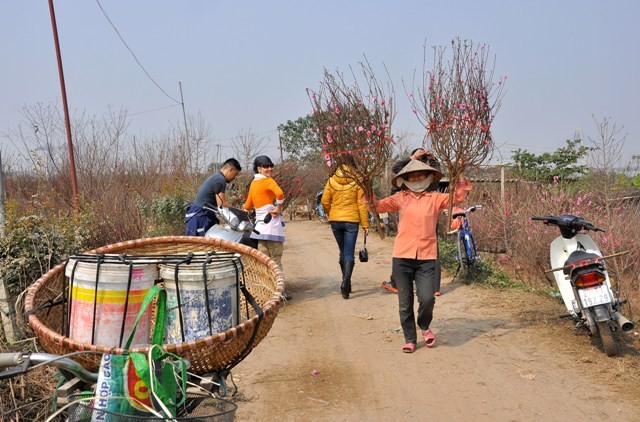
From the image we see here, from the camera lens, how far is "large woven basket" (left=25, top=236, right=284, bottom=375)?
2254mm

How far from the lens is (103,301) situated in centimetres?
236

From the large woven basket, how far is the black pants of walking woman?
2.31 meters

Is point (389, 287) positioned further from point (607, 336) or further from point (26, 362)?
point (26, 362)

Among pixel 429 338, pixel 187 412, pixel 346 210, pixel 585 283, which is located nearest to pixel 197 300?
pixel 187 412

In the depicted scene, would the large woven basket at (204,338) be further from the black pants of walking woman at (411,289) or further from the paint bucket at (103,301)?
the black pants of walking woman at (411,289)

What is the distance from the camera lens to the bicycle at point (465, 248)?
8.01 m

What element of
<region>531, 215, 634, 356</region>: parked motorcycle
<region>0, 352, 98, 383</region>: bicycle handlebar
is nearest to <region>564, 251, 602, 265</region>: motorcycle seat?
<region>531, 215, 634, 356</region>: parked motorcycle

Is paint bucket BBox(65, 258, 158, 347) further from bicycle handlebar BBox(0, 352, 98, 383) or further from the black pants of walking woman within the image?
the black pants of walking woman

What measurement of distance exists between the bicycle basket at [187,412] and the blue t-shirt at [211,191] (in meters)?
4.57

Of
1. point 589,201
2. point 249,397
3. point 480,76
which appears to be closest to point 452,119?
point 480,76

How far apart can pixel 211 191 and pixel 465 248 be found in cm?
366

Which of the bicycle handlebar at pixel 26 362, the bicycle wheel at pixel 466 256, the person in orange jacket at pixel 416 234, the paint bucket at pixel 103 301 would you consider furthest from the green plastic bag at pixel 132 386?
the bicycle wheel at pixel 466 256

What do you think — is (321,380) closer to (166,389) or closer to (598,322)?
(598,322)

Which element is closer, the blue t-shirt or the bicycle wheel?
the blue t-shirt
